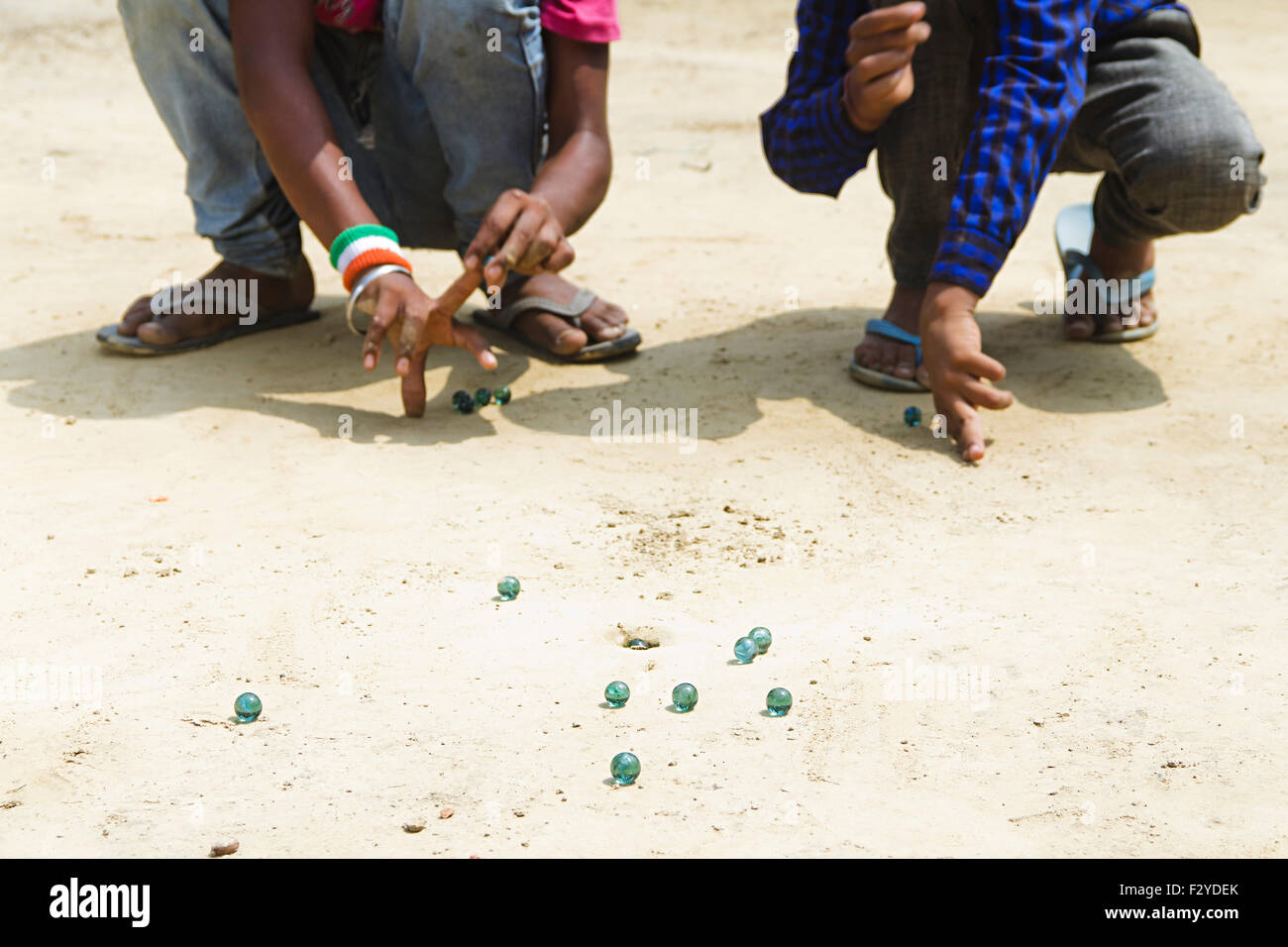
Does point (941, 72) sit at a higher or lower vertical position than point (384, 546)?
higher

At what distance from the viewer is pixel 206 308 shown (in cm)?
361

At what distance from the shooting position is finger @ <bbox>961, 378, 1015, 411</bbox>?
2.87 metres

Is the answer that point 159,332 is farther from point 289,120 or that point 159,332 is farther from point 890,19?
point 890,19

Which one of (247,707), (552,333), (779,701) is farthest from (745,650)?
(552,333)

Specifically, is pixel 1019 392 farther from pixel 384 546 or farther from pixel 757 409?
pixel 384 546

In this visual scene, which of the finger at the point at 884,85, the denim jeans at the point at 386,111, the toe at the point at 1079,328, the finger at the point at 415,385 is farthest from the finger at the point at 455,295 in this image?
the toe at the point at 1079,328

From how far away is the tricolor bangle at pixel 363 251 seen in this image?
3.03 metres

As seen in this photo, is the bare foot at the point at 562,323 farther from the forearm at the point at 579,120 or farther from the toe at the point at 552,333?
the forearm at the point at 579,120

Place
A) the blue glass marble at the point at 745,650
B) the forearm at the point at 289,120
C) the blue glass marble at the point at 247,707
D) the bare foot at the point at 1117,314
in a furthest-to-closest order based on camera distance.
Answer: the bare foot at the point at 1117,314 < the forearm at the point at 289,120 < the blue glass marble at the point at 745,650 < the blue glass marble at the point at 247,707

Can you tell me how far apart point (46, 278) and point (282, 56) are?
1.45 meters

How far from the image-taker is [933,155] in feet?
10.8

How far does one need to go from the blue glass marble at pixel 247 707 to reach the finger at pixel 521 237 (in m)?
1.27

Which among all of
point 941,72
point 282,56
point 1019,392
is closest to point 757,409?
point 1019,392

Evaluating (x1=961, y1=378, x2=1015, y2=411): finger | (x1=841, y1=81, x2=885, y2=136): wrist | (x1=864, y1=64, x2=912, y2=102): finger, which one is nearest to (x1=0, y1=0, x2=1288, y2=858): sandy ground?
(x1=961, y1=378, x2=1015, y2=411): finger
